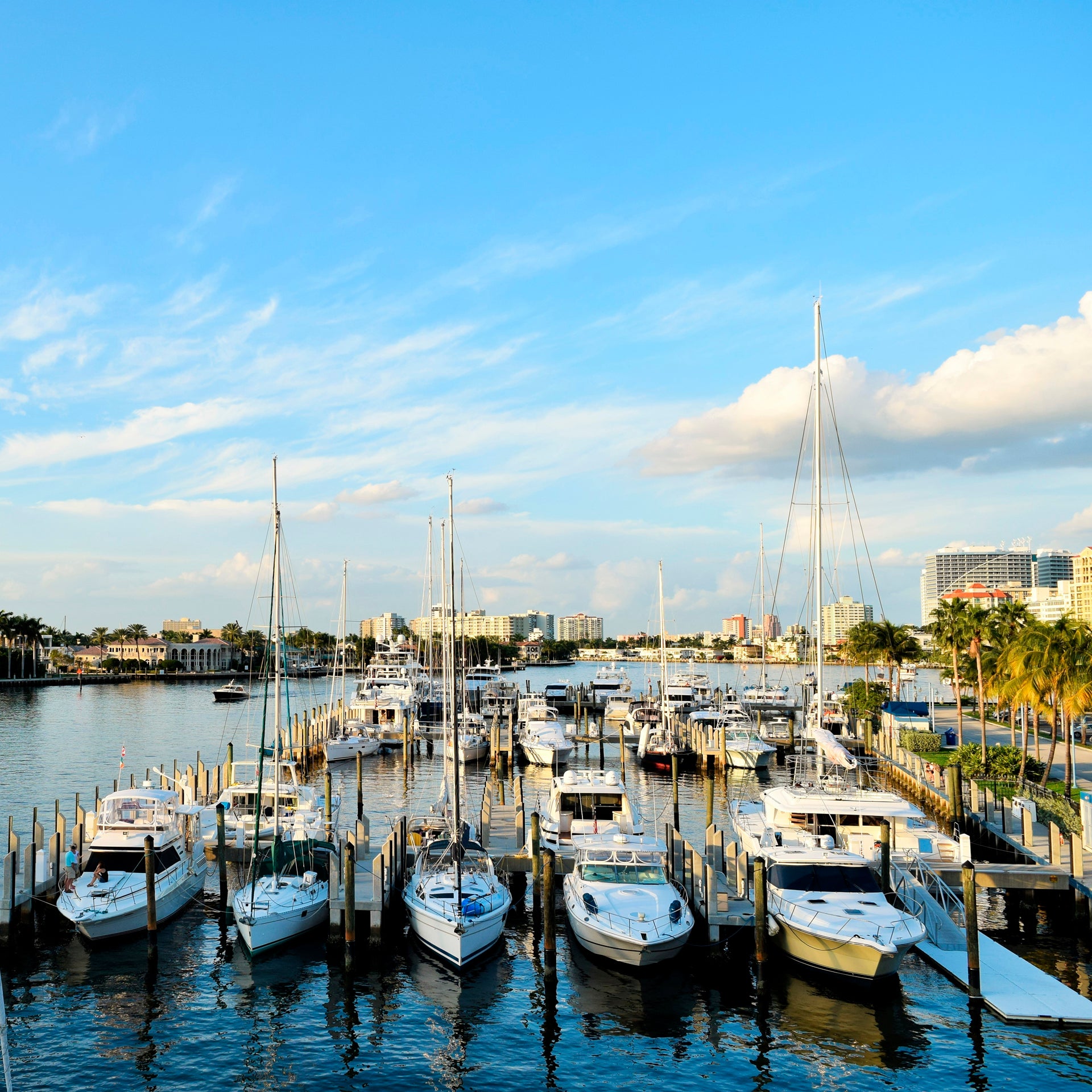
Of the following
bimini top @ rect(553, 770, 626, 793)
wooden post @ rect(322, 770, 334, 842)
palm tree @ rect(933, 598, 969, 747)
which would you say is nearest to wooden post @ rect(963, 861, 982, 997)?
bimini top @ rect(553, 770, 626, 793)


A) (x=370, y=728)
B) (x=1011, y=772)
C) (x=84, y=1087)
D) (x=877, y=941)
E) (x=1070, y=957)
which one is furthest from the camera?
(x=370, y=728)

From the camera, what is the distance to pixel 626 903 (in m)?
25.3

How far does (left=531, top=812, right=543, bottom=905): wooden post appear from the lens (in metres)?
28.9

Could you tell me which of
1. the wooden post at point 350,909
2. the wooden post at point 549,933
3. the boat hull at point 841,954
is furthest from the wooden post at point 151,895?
the boat hull at point 841,954

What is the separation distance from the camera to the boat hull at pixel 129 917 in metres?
26.3

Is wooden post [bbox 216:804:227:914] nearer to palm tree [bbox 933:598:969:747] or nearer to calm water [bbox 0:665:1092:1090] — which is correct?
calm water [bbox 0:665:1092:1090]

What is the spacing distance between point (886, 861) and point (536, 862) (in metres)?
10.3

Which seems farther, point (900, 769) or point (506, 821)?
point (900, 769)

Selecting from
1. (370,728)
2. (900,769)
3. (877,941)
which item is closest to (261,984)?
(877,941)

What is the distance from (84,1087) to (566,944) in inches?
498

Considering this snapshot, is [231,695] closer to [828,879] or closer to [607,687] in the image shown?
[607,687]

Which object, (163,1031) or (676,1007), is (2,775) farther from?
(676,1007)

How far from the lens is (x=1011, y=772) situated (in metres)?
43.9

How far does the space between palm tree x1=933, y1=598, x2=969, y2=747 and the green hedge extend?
36.7ft
